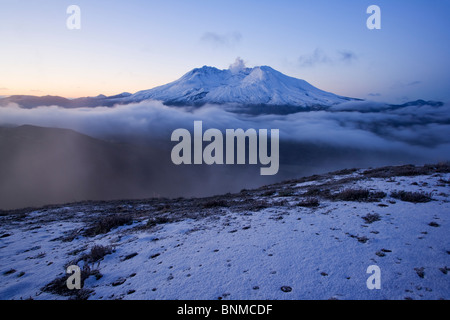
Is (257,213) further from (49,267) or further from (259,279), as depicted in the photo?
(49,267)

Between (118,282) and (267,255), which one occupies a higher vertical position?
(267,255)

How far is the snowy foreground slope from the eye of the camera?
3.39m

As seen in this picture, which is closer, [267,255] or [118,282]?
[118,282]

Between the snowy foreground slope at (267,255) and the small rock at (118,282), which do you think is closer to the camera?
the snowy foreground slope at (267,255)

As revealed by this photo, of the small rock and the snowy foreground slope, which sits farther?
the small rock

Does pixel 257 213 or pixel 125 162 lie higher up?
pixel 257 213

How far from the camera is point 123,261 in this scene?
519 cm

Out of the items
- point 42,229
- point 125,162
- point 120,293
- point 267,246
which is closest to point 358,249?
point 267,246

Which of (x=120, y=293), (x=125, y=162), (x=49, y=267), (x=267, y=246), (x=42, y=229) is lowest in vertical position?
(x=125, y=162)

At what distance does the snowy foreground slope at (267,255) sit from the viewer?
11.1 feet

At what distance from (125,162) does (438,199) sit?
16937cm

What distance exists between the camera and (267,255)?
4.40 metres

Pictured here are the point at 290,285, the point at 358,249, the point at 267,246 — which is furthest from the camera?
the point at 267,246

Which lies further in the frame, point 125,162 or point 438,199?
point 125,162
